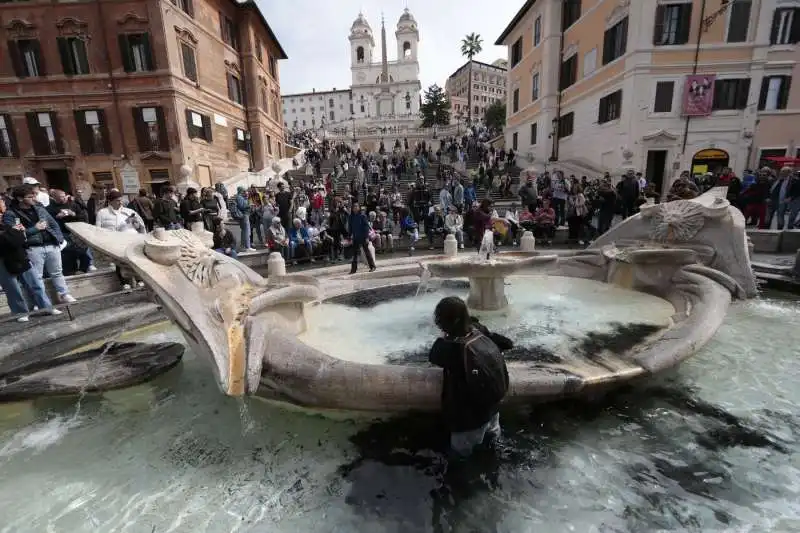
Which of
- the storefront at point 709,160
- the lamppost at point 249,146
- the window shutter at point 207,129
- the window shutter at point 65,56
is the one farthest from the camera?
the lamppost at point 249,146

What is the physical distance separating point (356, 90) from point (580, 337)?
297 ft

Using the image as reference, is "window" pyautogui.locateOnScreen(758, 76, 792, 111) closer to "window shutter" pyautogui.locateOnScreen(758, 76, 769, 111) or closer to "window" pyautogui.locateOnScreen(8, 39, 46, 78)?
"window shutter" pyautogui.locateOnScreen(758, 76, 769, 111)

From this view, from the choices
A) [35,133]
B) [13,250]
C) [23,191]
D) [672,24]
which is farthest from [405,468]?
[35,133]

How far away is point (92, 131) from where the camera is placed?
21.6 meters

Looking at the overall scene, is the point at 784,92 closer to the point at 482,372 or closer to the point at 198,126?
the point at 482,372

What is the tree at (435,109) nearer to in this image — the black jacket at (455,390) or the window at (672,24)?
the window at (672,24)

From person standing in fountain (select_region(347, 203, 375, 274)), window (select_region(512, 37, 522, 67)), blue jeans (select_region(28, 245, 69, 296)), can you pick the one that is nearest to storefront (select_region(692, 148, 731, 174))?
window (select_region(512, 37, 522, 67))

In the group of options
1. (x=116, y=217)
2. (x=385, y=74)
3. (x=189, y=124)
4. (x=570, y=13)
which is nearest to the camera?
(x=116, y=217)

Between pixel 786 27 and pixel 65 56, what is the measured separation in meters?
36.0

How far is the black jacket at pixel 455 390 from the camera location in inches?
107

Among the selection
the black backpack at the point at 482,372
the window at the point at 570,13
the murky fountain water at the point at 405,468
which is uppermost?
the window at the point at 570,13

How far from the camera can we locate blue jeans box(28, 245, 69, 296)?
5846 mm

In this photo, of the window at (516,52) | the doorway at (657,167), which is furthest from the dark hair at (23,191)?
the window at (516,52)

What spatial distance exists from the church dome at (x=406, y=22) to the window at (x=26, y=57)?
77.6 metres
